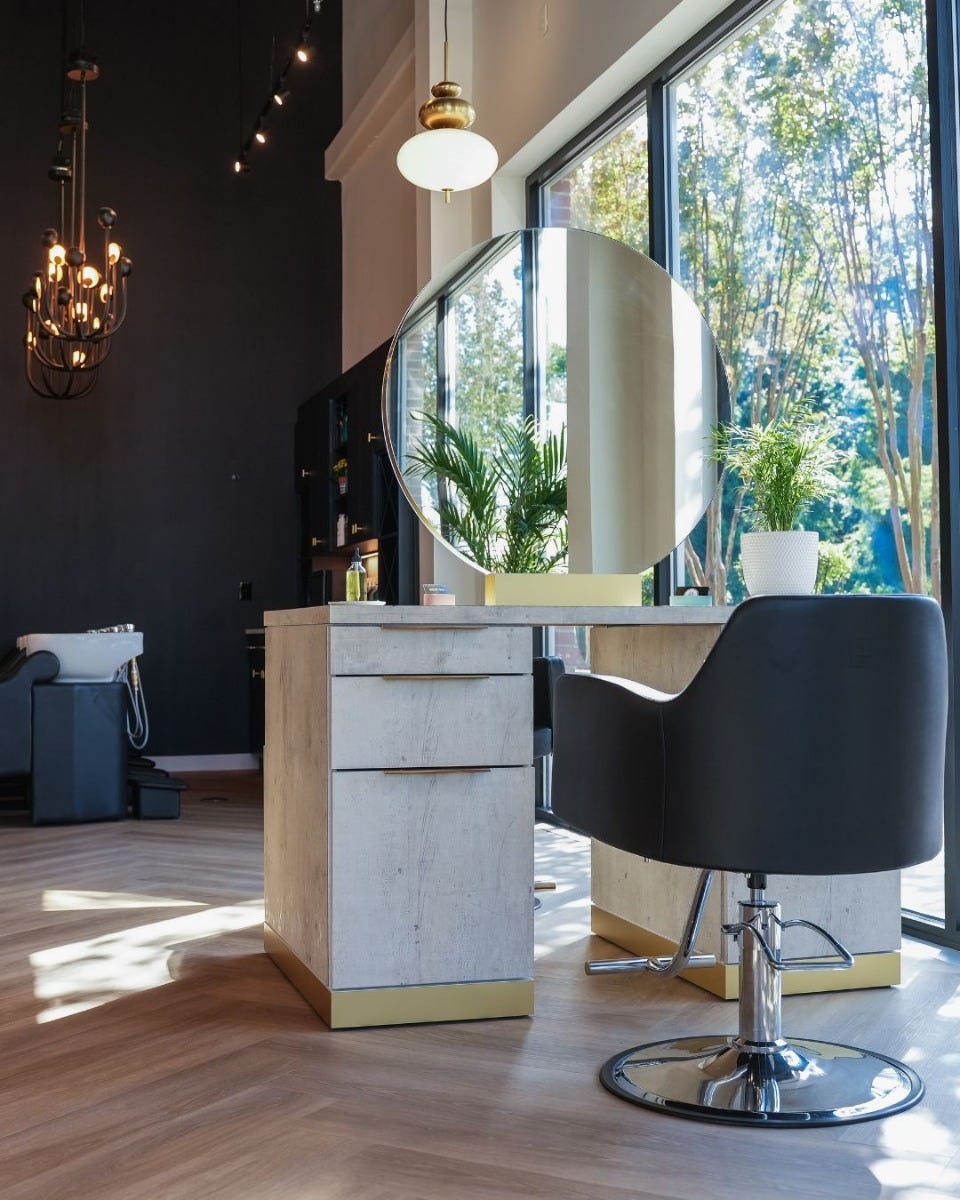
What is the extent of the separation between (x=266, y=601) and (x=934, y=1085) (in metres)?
5.64

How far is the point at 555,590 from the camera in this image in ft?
9.18

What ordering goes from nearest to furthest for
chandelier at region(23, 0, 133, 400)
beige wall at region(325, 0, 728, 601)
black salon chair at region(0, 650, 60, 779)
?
beige wall at region(325, 0, 728, 601) → black salon chair at region(0, 650, 60, 779) → chandelier at region(23, 0, 133, 400)

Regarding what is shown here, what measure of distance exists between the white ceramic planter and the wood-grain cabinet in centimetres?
53

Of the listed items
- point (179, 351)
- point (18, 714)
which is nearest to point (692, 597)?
point (18, 714)

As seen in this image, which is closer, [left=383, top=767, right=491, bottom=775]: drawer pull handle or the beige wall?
[left=383, top=767, right=491, bottom=775]: drawer pull handle

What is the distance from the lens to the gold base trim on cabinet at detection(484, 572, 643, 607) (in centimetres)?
278

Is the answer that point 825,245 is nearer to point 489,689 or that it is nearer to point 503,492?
point 503,492

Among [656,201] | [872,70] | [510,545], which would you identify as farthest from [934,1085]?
[656,201]

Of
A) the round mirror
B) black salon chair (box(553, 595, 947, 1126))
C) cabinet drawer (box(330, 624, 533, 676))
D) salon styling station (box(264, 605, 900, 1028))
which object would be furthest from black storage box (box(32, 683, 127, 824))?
black salon chair (box(553, 595, 947, 1126))

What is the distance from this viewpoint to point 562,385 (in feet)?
11.4

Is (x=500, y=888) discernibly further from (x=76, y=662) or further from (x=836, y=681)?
(x=76, y=662)

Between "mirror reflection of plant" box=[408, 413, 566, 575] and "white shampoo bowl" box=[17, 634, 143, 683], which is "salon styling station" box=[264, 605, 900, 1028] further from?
"white shampoo bowl" box=[17, 634, 143, 683]

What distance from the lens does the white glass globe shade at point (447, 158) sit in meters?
3.98

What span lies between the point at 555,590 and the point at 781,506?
0.50m
